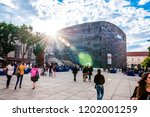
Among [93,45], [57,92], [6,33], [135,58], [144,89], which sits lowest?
[57,92]

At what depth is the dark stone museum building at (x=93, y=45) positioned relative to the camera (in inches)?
2179

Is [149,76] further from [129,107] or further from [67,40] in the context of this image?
[67,40]

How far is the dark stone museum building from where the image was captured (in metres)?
55.3

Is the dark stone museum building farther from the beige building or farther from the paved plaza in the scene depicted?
the paved plaza

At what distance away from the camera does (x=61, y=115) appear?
3.88 meters

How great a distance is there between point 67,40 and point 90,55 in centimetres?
1204

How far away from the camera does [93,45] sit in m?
56.4

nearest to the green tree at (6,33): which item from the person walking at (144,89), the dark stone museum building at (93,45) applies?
the dark stone museum building at (93,45)

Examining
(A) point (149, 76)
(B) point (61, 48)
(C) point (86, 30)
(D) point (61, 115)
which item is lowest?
(D) point (61, 115)

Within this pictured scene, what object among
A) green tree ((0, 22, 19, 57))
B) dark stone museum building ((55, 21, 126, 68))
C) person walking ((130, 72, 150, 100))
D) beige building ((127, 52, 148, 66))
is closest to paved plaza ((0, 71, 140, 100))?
person walking ((130, 72, 150, 100))

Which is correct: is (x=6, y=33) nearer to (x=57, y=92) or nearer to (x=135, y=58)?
(x=57, y=92)

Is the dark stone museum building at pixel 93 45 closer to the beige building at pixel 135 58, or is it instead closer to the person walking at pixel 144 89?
the beige building at pixel 135 58

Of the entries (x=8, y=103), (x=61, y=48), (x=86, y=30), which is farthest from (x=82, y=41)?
(x=8, y=103)

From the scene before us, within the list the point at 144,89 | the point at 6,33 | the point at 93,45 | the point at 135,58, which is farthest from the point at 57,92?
the point at 135,58
